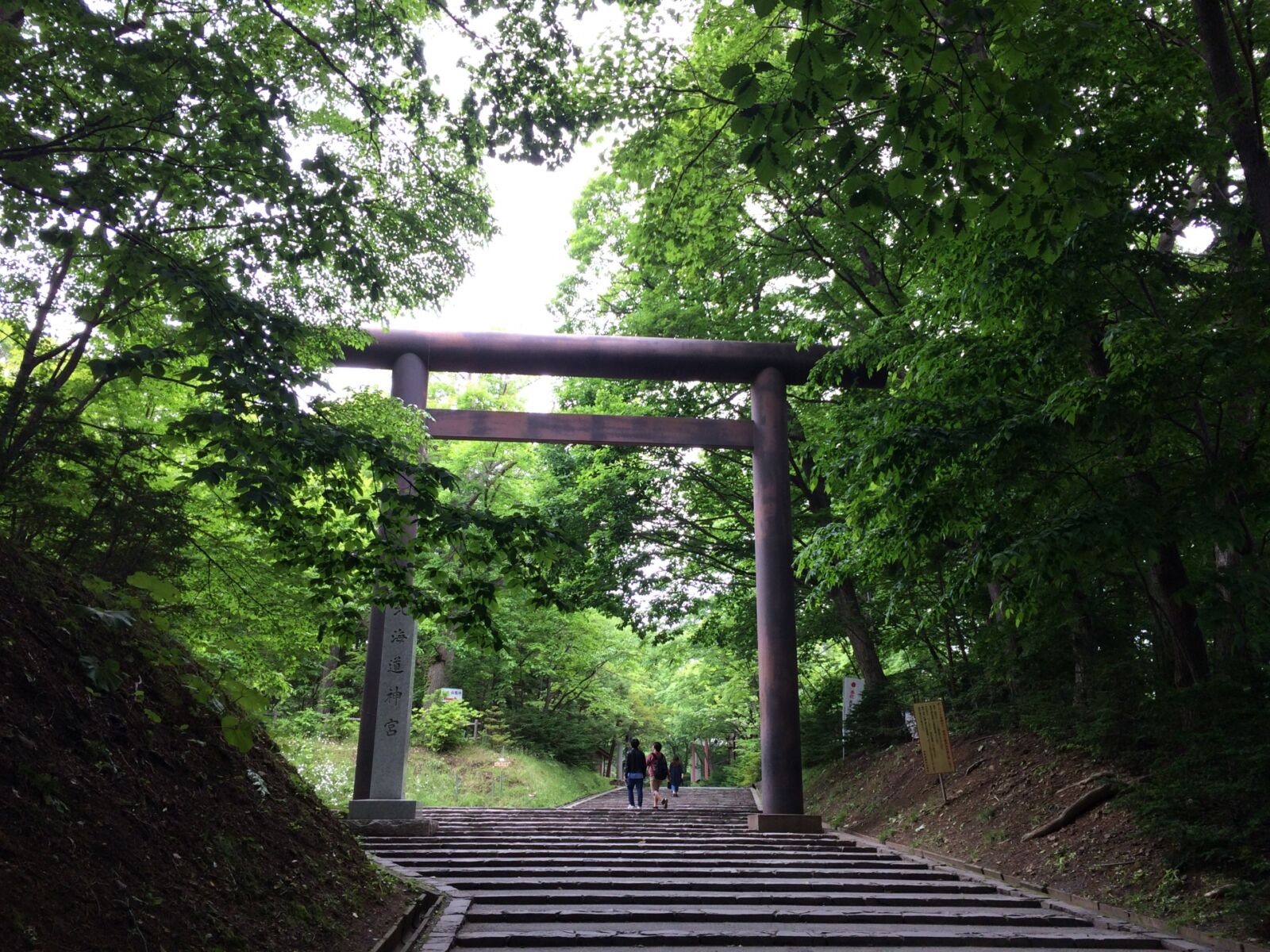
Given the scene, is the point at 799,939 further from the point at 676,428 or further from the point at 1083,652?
the point at 676,428

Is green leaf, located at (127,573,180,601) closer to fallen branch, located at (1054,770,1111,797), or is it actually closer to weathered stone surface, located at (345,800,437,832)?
weathered stone surface, located at (345,800,437,832)

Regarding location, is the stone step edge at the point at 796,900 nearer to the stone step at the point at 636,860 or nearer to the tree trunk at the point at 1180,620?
the stone step at the point at 636,860

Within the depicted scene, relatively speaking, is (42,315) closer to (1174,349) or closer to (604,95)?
(604,95)

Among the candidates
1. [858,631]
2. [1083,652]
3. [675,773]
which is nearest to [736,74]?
[1083,652]

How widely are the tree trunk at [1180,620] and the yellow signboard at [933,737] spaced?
10.9ft

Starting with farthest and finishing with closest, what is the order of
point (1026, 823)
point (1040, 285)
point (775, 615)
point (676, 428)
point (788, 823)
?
point (676, 428) < point (775, 615) < point (788, 823) < point (1026, 823) < point (1040, 285)

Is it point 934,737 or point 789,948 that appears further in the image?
point 934,737

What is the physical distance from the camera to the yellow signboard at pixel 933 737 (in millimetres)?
10836

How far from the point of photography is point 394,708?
454 inches

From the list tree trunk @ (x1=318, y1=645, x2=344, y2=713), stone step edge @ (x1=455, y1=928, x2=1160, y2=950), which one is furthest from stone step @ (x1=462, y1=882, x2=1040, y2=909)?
tree trunk @ (x1=318, y1=645, x2=344, y2=713)

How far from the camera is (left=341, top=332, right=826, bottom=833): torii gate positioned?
1241 centimetres

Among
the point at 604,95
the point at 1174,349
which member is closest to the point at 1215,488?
the point at 1174,349

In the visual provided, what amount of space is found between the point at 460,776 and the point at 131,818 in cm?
1904

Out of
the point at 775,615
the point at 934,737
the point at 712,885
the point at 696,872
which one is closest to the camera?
the point at 712,885
